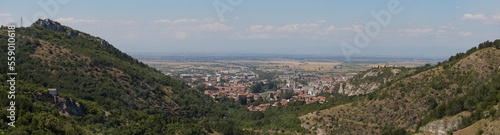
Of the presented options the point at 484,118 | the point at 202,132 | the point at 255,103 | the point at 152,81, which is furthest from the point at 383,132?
the point at 255,103

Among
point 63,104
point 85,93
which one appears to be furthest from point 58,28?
point 63,104

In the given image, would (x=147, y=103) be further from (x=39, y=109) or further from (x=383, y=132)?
(x=383, y=132)

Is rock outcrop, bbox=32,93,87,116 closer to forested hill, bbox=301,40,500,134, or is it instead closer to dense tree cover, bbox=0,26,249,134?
dense tree cover, bbox=0,26,249,134

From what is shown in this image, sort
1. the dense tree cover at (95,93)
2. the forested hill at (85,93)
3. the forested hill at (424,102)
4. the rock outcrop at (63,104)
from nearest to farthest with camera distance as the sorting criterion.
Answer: the forested hill at (85,93) < the dense tree cover at (95,93) < the forested hill at (424,102) < the rock outcrop at (63,104)

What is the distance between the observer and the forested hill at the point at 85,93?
3272 cm

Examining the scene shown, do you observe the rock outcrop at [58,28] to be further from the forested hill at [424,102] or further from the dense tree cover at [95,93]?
the forested hill at [424,102]

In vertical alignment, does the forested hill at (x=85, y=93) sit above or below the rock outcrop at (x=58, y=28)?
below

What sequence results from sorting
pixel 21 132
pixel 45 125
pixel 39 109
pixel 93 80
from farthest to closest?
pixel 93 80 → pixel 39 109 → pixel 45 125 → pixel 21 132

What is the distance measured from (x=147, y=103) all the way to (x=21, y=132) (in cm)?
3584

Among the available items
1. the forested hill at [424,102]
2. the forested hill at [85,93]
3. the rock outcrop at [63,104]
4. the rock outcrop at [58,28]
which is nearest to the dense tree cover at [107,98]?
the forested hill at [85,93]

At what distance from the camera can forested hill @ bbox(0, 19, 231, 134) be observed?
107 ft

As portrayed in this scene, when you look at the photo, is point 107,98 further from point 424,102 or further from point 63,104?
point 424,102

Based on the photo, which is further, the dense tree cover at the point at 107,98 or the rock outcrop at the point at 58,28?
the rock outcrop at the point at 58,28

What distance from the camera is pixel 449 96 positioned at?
44.0 metres
